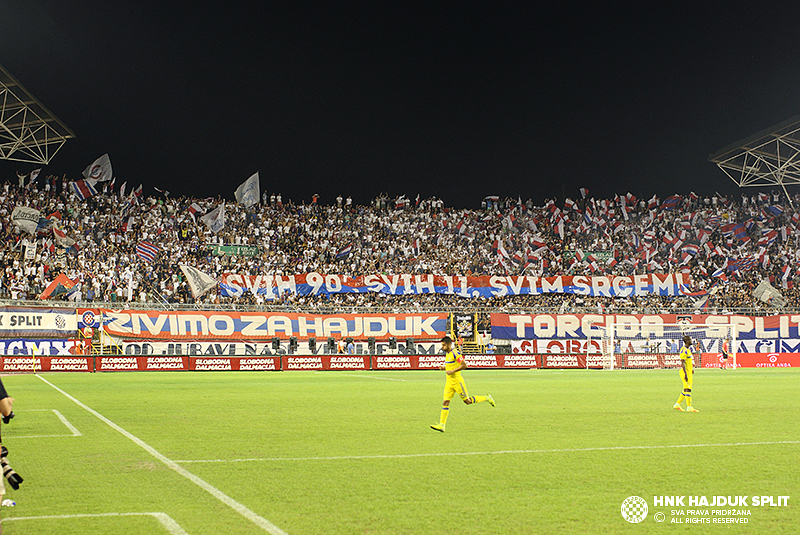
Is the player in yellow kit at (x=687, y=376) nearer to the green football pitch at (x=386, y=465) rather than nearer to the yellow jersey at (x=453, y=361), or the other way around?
the green football pitch at (x=386, y=465)

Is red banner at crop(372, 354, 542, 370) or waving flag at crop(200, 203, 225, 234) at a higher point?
waving flag at crop(200, 203, 225, 234)

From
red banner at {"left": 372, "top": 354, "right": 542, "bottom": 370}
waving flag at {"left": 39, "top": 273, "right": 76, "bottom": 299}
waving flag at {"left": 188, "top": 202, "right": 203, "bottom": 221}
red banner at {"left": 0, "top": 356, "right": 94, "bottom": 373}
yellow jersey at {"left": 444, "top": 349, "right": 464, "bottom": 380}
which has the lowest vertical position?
red banner at {"left": 372, "top": 354, "right": 542, "bottom": 370}

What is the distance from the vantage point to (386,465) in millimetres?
9523

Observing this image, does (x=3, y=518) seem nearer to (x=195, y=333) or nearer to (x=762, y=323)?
(x=195, y=333)

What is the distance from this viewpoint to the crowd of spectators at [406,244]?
4444 centimetres

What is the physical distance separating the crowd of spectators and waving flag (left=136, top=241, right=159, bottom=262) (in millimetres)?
581

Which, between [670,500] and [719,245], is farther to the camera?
[719,245]

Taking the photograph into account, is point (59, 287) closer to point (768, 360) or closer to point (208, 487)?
point (208, 487)

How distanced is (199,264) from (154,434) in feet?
121

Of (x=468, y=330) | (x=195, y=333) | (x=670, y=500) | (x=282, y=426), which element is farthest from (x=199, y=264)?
(x=670, y=500)

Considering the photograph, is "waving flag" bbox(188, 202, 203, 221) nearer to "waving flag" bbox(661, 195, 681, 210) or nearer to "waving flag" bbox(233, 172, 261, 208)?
"waving flag" bbox(233, 172, 261, 208)

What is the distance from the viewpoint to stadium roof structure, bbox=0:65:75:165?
29.5 metres

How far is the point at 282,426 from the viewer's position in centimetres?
1379

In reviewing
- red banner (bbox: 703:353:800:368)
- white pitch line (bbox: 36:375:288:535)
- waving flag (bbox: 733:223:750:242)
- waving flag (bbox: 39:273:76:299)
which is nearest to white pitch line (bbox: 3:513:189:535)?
white pitch line (bbox: 36:375:288:535)
